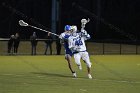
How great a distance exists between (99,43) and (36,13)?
70.1 ft

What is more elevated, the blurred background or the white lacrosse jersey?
the blurred background

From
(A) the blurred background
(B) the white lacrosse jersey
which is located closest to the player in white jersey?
(B) the white lacrosse jersey

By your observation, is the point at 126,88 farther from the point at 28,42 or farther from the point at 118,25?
the point at 118,25

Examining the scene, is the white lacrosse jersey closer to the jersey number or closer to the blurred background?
the jersey number

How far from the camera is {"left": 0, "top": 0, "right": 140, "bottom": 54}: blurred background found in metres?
56.3

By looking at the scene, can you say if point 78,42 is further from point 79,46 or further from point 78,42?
point 79,46

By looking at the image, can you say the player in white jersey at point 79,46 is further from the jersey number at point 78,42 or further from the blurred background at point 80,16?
the blurred background at point 80,16

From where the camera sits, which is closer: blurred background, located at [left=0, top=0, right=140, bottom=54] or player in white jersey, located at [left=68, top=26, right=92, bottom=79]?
player in white jersey, located at [left=68, top=26, right=92, bottom=79]

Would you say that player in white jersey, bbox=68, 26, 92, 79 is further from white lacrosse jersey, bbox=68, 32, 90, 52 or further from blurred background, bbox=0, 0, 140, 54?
blurred background, bbox=0, 0, 140, 54

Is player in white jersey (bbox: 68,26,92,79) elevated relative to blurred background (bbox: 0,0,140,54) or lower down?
lower down

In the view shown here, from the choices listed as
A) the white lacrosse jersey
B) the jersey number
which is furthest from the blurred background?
the jersey number

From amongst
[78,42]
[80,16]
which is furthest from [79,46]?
[80,16]

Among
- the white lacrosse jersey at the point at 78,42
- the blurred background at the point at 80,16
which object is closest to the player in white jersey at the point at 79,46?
the white lacrosse jersey at the point at 78,42

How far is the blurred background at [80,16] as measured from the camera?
56.3 metres
